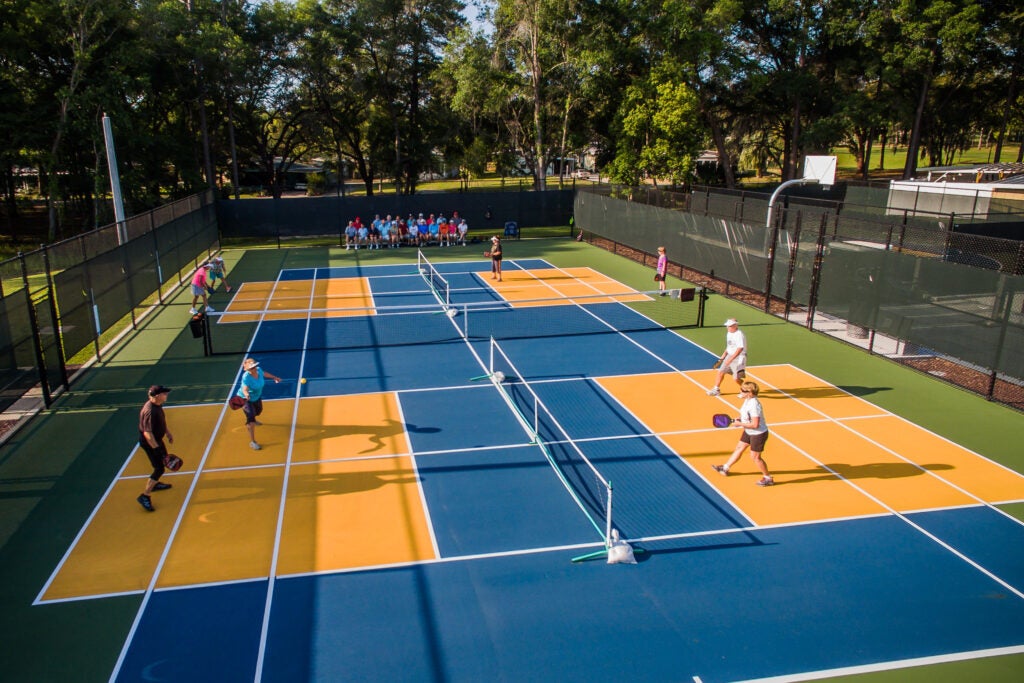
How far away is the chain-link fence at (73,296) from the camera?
12.8m

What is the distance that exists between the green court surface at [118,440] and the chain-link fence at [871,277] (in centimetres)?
78

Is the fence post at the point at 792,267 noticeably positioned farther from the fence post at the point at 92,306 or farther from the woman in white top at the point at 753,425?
the fence post at the point at 92,306

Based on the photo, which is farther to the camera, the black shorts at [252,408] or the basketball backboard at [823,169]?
the basketball backboard at [823,169]

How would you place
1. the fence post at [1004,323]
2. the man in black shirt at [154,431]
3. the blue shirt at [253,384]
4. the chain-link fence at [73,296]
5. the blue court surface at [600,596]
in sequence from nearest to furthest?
the blue court surface at [600,596] < the man in black shirt at [154,431] < the blue shirt at [253,384] < the chain-link fence at [73,296] < the fence post at [1004,323]

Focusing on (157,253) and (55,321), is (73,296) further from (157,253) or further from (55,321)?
(157,253)

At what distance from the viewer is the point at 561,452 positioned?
459 inches

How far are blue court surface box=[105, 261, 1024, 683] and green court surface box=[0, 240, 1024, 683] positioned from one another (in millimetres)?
394

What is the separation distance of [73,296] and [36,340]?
6.79ft

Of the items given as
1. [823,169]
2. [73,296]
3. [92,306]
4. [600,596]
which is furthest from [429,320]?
[823,169]

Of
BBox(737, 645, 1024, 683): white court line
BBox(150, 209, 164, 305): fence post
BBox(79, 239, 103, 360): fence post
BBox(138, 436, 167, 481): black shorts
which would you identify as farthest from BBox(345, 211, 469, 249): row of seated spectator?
BBox(737, 645, 1024, 683): white court line

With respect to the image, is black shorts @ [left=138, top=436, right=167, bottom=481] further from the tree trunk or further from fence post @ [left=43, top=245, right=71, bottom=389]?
the tree trunk

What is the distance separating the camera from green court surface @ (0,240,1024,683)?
716 cm

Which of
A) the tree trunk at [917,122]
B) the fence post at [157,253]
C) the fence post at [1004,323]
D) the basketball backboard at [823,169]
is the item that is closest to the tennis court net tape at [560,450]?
the fence post at [1004,323]

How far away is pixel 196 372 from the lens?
52.5ft
